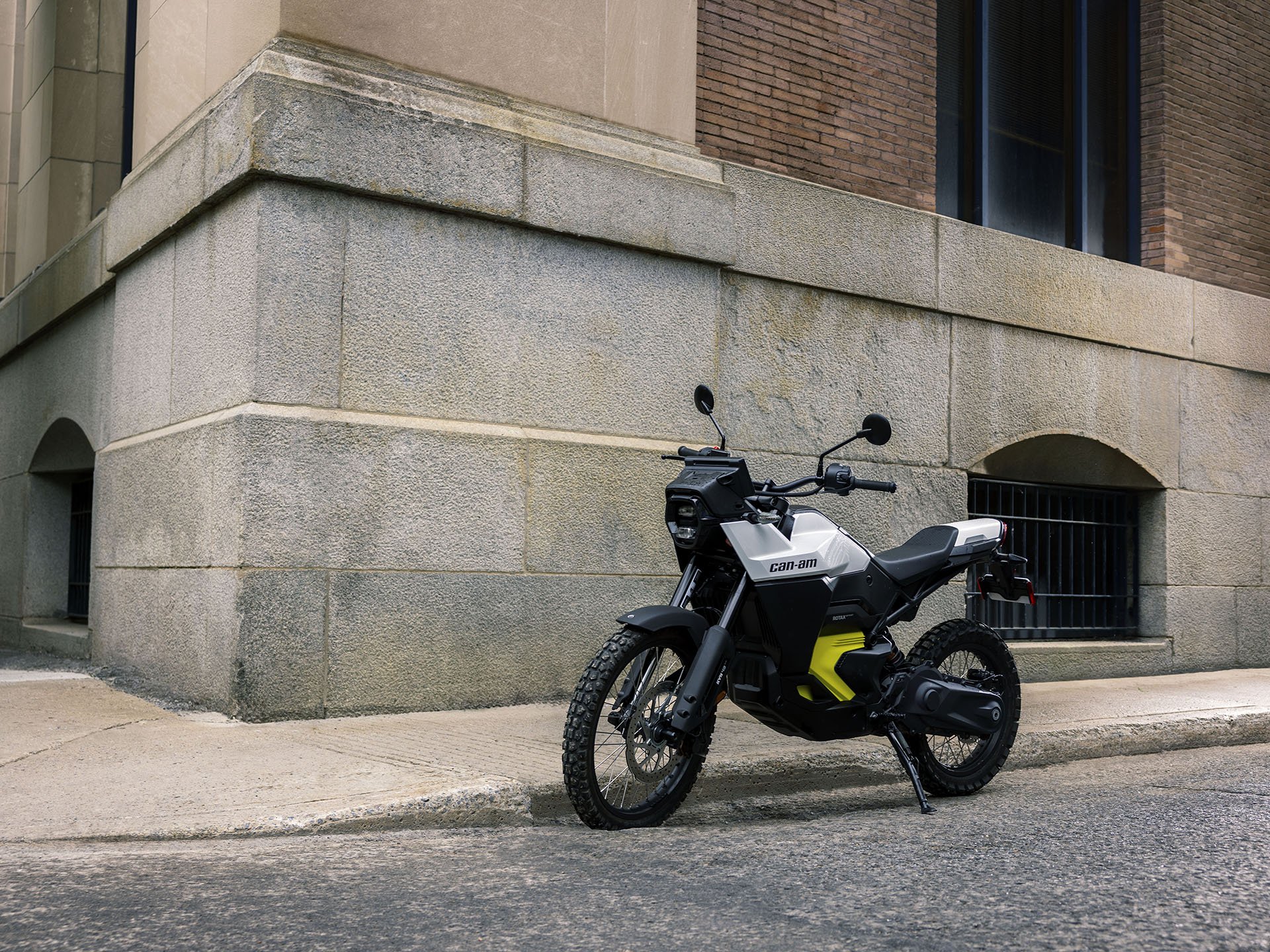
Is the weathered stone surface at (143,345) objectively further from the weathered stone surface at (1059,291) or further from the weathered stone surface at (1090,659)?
the weathered stone surface at (1090,659)

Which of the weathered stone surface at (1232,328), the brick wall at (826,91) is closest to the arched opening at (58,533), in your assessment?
the brick wall at (826,91)

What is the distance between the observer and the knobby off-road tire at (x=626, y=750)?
4.26 meters

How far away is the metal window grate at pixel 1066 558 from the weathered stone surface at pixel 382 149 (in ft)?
15.4

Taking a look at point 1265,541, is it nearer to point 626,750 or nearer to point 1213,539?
point 1213,539

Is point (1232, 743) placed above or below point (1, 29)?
below

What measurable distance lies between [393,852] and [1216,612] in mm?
8776

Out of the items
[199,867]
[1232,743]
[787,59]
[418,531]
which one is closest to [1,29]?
[787,59]

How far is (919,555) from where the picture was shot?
5.25 m

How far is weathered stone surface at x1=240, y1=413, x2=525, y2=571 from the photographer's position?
20.2ft

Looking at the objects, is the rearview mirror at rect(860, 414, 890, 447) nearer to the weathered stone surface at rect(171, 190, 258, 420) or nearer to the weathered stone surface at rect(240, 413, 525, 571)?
the weathered stone surface at rect(240, 413, 525, 571)

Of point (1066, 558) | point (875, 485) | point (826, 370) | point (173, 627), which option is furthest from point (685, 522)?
point (1066, 558)

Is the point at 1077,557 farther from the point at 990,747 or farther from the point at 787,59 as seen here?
the point at 990,747

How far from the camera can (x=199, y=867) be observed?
3.79 m

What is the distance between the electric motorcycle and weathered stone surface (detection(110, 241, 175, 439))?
3890 mm
